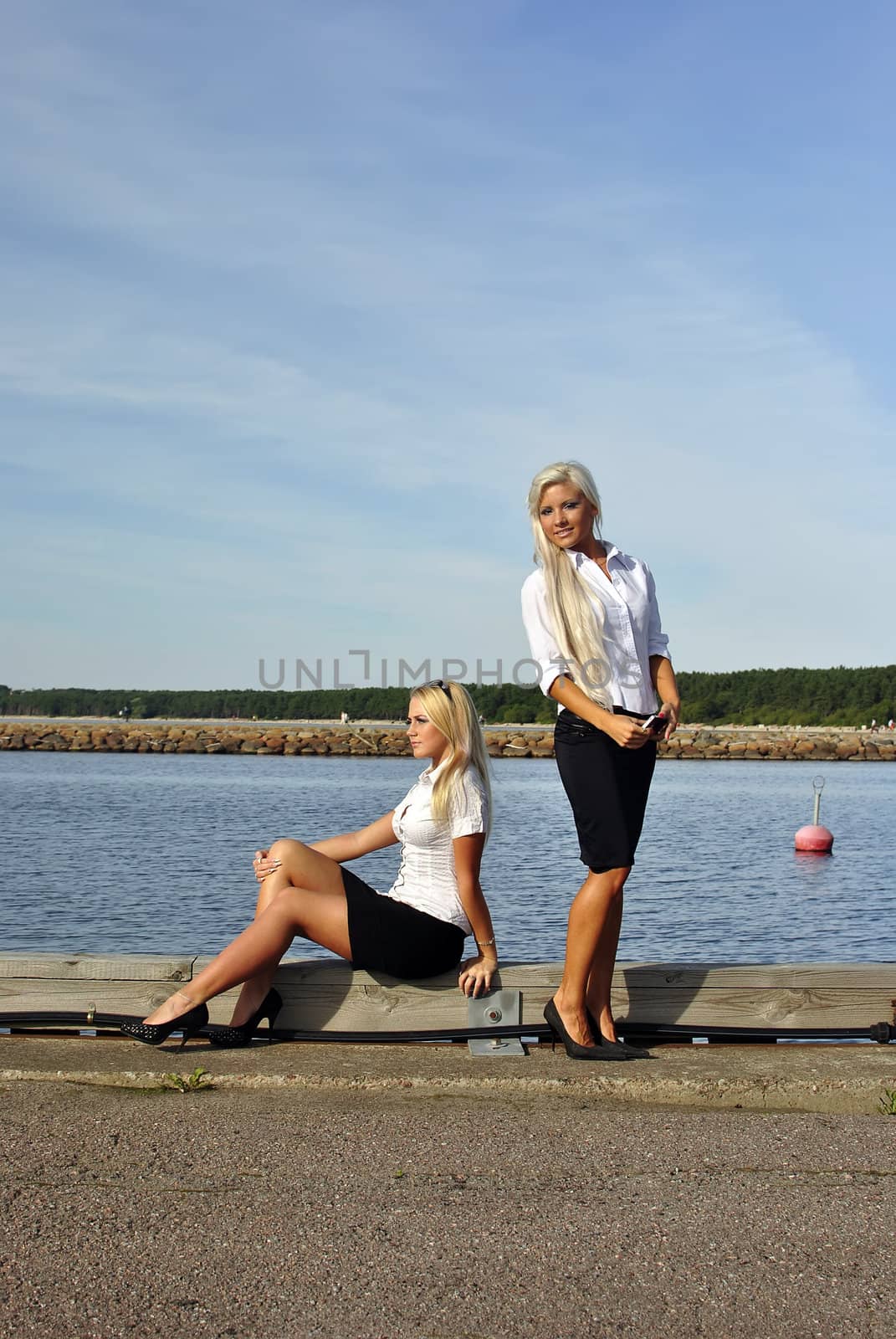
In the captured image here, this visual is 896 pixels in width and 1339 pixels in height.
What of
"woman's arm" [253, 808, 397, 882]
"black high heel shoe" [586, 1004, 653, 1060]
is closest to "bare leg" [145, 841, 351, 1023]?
"woman's arm" [253, 808, 397, 882]

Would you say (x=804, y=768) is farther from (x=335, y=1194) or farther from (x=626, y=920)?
(x=335, y=1194)

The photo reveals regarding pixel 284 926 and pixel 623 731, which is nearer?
pixel 623 731

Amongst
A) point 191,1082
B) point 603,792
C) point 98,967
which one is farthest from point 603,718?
point 98,967

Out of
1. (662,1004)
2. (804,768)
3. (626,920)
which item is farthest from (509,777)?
(662,1004)

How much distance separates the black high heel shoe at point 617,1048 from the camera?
4266mm

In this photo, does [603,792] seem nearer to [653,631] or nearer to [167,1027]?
[653,631]

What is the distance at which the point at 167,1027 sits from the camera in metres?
4.23

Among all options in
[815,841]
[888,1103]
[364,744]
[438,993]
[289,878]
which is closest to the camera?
[888,1103]

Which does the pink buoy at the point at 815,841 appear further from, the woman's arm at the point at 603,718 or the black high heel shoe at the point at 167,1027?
the black high heel shoe at the point at 167,1027

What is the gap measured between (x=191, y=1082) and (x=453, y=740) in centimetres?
138

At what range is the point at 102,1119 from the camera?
361 centimetres

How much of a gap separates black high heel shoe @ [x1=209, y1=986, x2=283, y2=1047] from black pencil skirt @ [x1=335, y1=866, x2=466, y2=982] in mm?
313

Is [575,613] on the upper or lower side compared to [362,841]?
upper

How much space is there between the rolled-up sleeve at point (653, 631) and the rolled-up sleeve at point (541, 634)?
397mm
